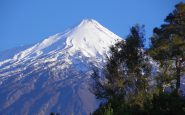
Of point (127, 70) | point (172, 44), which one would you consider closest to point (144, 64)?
point (127, 70)

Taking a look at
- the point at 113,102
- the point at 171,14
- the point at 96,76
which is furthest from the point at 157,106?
the point at 96,76

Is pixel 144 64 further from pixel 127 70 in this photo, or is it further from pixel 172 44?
pixel 172 44

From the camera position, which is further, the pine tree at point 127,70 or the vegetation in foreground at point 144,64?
the pine tree at point 127,70

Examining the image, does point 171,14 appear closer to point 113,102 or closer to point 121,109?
point 113,102

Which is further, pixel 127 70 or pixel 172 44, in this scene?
pixel 127 70

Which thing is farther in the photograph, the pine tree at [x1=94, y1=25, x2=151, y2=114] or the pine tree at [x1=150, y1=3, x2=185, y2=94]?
the pine tree at [x1=94, y1=25, x2=151, y2=114]

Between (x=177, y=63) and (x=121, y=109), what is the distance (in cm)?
1388

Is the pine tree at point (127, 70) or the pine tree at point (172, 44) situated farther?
the pine tree at point (127, 70)

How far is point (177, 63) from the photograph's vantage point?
4947cm

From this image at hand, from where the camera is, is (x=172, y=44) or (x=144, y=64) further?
(x=144, y=64)

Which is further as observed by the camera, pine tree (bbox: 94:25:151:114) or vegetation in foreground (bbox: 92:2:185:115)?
pine tree (bbox: 94:25:151:114)

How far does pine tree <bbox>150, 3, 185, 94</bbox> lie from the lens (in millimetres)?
48719

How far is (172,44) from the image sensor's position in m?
48.9

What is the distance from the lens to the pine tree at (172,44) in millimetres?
48719
